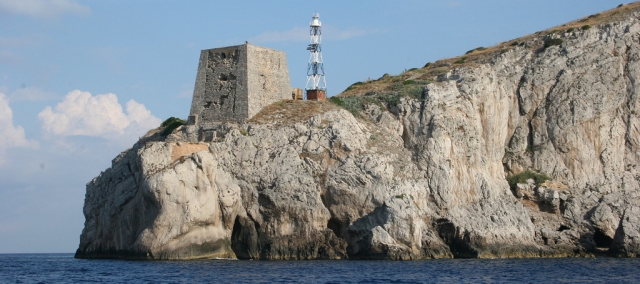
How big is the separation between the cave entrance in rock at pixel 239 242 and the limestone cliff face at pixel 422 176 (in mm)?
78

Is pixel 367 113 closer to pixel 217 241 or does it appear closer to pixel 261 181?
pixel 261 181

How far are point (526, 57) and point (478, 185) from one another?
11204 mm

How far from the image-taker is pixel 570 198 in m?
49.9

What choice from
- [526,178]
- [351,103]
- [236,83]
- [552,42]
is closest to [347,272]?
[236,83]

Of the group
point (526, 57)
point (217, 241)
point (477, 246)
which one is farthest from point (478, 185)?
point (217, 241)

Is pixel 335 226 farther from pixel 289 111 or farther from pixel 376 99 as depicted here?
pixel 376 99

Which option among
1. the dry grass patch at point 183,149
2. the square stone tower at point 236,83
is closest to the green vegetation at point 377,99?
the square stone tower at point 236,83

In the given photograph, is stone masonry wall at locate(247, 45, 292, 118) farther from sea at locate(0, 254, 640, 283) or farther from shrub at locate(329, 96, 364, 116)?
sea at locate(0, 254, 640, 283)

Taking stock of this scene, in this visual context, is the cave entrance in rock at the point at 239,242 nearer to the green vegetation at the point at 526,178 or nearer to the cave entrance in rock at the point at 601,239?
the green vegetation at the point at 526,178

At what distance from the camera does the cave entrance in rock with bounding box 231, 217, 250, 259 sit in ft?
150

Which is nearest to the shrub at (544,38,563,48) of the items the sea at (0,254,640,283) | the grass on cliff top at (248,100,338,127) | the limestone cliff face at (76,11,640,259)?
the limestone cliff face at (76,11,640,259)

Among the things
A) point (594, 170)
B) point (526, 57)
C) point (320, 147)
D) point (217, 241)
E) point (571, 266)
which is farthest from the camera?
point (526, 57)

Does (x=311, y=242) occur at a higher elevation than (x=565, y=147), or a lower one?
lower

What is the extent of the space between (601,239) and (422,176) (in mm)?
10561
